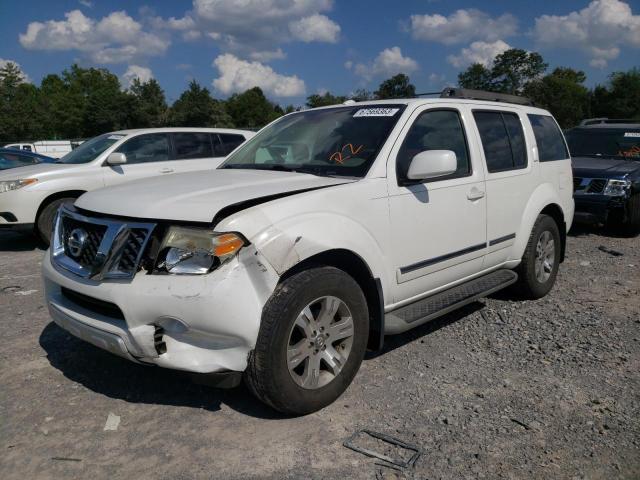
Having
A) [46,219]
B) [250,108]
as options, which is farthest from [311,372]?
[250,108]

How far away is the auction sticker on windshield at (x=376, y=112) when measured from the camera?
12.3ft

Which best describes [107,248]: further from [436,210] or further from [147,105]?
[147,105]

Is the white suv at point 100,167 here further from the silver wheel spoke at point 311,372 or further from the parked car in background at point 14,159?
the silver wheel spoke at point 311,372

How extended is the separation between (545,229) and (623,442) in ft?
8.45

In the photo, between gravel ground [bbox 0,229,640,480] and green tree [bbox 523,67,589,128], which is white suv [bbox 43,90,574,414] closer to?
gravel ground [bbox 0,229,640,480]

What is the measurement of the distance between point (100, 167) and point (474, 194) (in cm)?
584

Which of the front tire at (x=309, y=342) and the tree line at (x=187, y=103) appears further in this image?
the tree line at (x=187, y=103)

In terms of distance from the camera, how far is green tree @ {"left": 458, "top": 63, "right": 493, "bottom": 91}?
6569 cm

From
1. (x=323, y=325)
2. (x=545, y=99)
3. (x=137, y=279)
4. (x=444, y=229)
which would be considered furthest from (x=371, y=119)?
(x=545, y=99)

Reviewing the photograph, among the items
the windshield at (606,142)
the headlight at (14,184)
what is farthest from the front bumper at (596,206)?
the headlight at (14,184)

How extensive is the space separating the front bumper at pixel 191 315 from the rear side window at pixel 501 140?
2488 mm

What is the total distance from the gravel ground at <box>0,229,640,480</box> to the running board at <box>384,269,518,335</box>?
37 centimetres

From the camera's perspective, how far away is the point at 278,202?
9.37 feet

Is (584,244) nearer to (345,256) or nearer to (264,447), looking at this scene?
(345,256)
